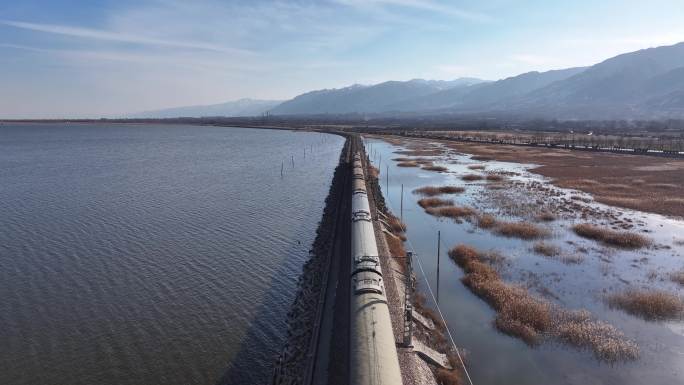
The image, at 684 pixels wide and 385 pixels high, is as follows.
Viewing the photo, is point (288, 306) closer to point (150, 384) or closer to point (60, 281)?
point (150, 384)

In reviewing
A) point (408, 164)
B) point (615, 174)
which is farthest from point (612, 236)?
point (408, 164)

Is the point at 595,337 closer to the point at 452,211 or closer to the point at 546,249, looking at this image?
the point at 546,249

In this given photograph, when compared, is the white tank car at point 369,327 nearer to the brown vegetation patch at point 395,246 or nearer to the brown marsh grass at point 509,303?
the brown marsh grass at point 509,303

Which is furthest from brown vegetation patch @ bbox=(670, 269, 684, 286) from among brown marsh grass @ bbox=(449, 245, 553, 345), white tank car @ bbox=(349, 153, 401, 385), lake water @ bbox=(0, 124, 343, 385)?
lake water @ bbox=(0, 124, 343, 385)

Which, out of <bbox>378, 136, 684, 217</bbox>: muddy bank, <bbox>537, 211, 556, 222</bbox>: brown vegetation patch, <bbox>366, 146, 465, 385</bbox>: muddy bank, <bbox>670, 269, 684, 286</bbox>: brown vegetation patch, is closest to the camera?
<bbox>366, 146, 465, 385</bbox>: muddy bank

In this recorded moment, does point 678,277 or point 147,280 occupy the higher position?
point 147,280

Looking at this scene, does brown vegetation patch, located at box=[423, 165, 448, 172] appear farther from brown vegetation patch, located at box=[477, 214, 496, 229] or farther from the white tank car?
the white tank car
